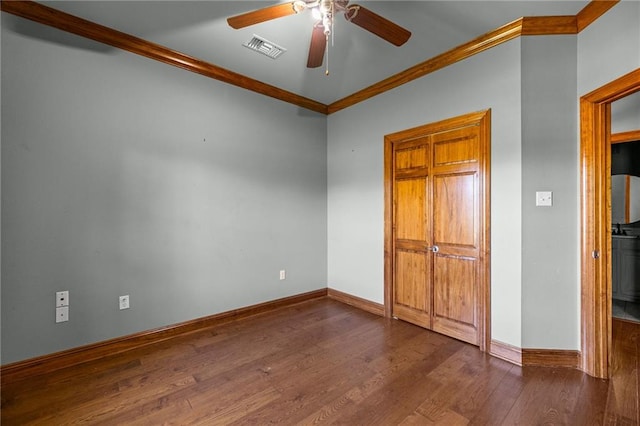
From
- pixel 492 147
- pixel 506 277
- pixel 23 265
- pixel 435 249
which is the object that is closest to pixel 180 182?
pixel 23 265

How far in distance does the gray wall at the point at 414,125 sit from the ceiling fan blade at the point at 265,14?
5.66ft

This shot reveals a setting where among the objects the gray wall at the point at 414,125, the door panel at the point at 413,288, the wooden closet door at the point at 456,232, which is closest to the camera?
the gray wall at the point at 414,125

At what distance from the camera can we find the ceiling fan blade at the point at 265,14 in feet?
5.56

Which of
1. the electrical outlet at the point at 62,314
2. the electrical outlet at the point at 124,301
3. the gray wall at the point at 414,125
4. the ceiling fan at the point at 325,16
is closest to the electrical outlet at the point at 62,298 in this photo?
the electrical outlet at the point at 62,314

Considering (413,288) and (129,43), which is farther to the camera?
(413,288)

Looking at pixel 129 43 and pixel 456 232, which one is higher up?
pixel 129 43

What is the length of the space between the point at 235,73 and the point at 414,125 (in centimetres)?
206

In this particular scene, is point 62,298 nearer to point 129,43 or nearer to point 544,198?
point 129,43

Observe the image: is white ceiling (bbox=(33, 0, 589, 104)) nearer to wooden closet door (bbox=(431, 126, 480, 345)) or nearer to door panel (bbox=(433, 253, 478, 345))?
wooden closet door (bbox=(431, 126, 480, 345))

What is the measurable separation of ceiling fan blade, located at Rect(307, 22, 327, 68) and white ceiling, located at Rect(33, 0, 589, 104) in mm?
346

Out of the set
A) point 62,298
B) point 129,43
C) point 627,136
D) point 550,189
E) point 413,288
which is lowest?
point 413,288

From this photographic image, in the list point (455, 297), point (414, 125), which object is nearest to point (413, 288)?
point (455, 297)

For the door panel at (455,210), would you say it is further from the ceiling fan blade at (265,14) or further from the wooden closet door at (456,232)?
the ceiling fan blade at (265,14)

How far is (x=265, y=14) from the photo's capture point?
1737 millimetres
